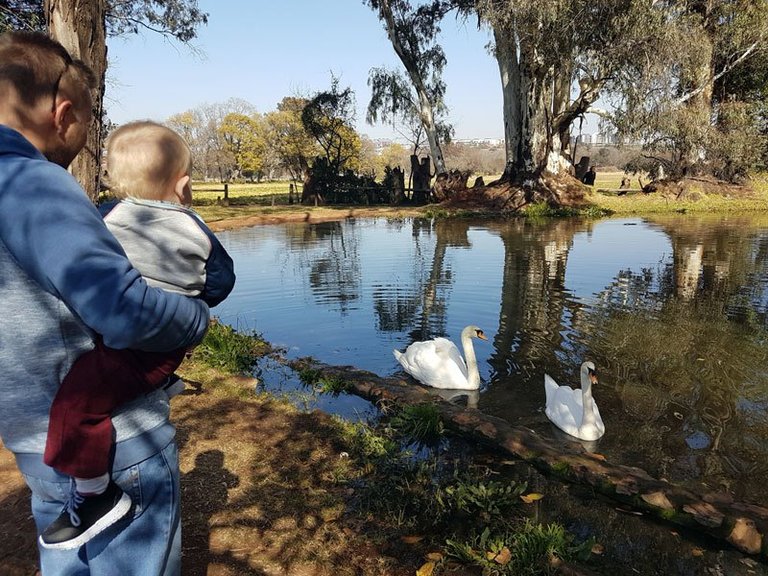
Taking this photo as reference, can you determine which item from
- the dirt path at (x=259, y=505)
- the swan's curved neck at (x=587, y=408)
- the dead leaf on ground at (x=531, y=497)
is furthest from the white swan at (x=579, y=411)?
the dirt path at (x=259, y=505)

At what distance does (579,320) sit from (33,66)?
8.50 metres

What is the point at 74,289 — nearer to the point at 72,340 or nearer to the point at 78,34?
the point at 72,340

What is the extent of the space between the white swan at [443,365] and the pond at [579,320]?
280 millimetres

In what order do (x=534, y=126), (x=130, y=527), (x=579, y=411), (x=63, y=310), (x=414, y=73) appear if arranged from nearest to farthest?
(x=63, y=310)
(x=130, y=527)
(x=579, y=411)
(x=534, y=126)
(x=414, y=73)

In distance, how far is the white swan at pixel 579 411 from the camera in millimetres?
5195

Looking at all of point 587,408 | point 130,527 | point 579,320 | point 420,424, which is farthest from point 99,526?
point 579,320

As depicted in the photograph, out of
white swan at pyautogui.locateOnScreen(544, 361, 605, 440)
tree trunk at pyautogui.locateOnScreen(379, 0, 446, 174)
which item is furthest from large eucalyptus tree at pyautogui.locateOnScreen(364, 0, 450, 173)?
white swan at pyautogui.locateOnScreen(544, 361, 605, 440)

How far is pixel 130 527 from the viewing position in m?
1.54

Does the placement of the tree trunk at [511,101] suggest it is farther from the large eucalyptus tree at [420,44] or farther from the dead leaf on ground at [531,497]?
the dead leaf on ground at [531,497]

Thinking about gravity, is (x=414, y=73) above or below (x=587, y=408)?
above

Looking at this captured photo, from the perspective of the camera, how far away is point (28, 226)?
49.3 inches

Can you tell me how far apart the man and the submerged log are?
3.33m

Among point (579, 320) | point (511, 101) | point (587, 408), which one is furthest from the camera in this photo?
point (511, 101)

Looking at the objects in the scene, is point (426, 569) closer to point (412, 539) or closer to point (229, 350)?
point (412, 539)
